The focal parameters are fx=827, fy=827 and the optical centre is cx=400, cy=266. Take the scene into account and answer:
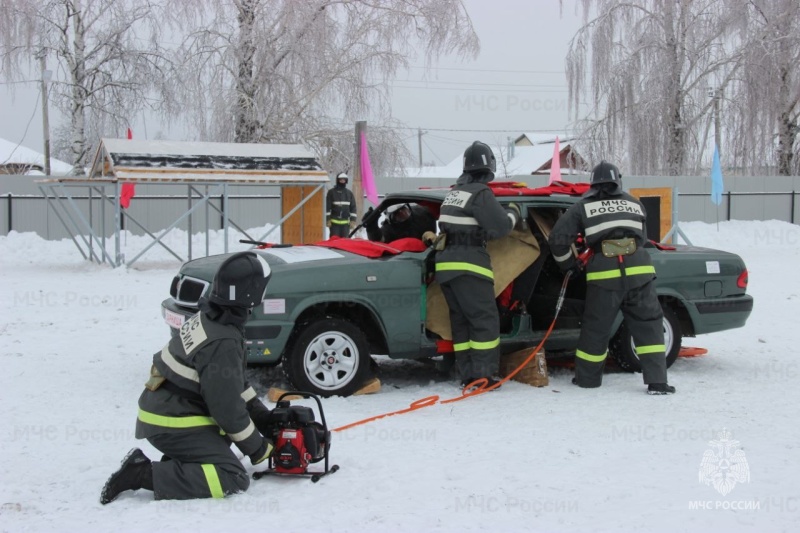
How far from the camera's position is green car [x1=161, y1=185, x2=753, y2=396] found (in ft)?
20.0

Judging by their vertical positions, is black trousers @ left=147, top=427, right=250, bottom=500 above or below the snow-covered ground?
above

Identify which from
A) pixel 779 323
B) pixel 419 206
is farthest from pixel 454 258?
pixel 779 323

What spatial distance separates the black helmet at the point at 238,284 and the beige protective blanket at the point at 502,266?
248 cm

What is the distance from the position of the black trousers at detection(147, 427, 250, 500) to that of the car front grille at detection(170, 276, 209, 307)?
193cm

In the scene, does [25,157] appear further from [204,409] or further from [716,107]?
[204,409]

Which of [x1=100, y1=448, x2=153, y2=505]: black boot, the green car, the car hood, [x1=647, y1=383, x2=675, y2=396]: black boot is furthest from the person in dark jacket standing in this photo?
[x1=100, y1=448, x2=153, y2=505]: black boot

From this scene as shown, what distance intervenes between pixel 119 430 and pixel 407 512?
2.34 meters

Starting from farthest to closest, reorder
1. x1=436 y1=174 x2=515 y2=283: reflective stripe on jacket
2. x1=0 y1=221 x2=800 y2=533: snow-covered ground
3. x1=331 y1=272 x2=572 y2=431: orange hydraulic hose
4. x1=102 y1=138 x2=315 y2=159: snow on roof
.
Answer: x1=102 y1=138 x2=315 y2=159: snow on roof
x1=436 y1=174 x2=515 y2=283: reflective stripe on jacket
x1=331 y1=272 x2=572 y2=431: orange hydraulic hose
x1=0 y1=221 x2=800 y2=533: snow-covered ground

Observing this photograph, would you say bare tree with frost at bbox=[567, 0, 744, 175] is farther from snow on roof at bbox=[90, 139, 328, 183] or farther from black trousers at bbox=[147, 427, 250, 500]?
black trousers at bbox=[147, 427, 250, 500]

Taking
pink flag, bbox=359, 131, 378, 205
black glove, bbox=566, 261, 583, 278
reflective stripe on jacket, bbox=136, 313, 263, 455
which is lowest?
reflective stripe on jacket, bbox=136, 313, 263, 455

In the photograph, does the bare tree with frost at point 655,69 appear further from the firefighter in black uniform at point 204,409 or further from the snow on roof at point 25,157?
the snow on roof at point 25,157

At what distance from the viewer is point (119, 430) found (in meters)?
5.42

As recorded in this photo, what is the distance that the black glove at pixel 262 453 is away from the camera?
429 centimetres

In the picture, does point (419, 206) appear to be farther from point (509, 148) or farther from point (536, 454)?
point (509, 148)
